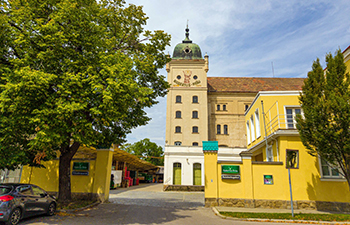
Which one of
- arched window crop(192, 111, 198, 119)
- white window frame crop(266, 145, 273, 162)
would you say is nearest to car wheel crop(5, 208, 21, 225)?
white window frame crop(266, 145, 273, 162)

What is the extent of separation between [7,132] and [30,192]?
261cm

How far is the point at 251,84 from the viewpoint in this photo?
141 feet

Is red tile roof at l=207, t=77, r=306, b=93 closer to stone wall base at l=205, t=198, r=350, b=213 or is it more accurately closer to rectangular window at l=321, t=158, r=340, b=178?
rectangular window at l=321, t=158, r=340, b=178

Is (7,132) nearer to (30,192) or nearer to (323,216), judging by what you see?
(30,192)

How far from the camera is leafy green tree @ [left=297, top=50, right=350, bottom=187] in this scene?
1130cm

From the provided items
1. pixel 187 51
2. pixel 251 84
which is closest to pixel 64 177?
pixel 187 51

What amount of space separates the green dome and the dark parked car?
34.1 metres

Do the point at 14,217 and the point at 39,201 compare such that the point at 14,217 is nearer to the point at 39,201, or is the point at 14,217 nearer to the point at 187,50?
the point at 39,201

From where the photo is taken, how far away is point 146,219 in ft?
34.0

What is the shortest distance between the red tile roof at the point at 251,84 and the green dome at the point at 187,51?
230 inches

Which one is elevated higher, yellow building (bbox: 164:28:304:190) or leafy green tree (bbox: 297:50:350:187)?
yellow building (bbox: 164:28:304:190)

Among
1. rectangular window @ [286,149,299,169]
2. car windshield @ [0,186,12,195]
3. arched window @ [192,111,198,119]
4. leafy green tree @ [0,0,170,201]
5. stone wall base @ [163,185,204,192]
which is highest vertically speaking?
arched window @ [192,111,198,119]

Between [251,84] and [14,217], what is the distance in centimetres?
4079

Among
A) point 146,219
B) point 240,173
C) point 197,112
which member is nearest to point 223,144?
point 197,112
